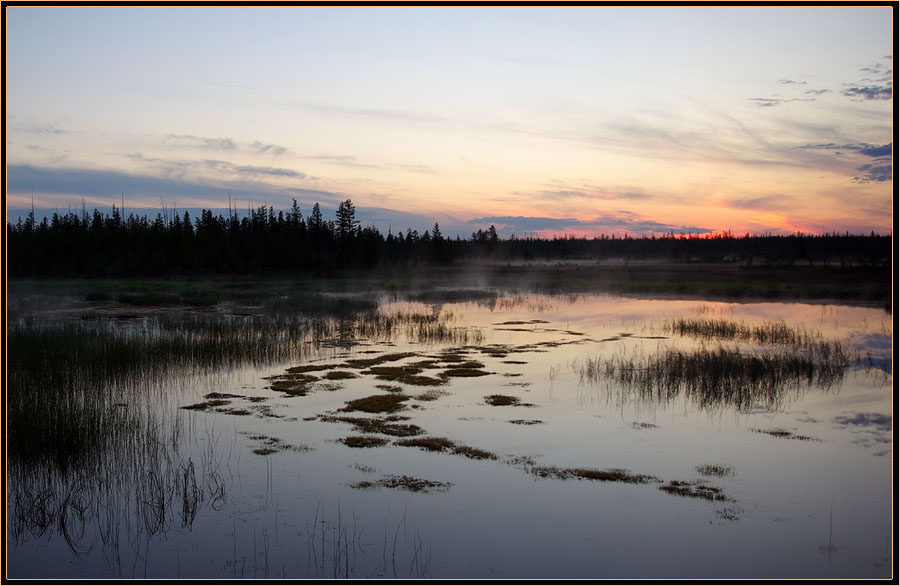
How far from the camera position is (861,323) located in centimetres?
2697

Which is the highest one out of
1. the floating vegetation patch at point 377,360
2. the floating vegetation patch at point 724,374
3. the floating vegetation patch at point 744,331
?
the floating vegetation patch at point 744,331

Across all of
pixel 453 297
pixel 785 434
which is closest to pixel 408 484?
pixel 785 434

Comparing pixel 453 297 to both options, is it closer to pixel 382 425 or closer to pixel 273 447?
pixel 382 425

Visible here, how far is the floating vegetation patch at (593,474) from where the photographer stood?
8.91 metres

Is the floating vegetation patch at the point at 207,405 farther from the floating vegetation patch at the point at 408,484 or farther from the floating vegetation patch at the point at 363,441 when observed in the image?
the floating vegetation patch at the point at 408,484

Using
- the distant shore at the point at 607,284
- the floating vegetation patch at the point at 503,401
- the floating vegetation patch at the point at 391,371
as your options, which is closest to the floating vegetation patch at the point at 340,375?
the floating vegetation patch at the point at 391,371

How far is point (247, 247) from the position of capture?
76.4m

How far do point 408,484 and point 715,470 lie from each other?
4.37 metres

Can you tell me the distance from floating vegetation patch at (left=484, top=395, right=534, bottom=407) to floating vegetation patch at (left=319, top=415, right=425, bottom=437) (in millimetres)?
2177

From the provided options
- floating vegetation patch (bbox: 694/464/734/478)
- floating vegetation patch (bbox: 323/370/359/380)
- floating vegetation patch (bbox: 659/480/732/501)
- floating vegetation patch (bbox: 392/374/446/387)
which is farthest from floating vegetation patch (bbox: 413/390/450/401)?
floating vegetation patch (bbox: 659/480/732/501)

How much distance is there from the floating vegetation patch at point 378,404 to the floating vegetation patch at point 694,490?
549cm

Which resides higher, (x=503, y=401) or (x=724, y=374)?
(x=724, y=374)

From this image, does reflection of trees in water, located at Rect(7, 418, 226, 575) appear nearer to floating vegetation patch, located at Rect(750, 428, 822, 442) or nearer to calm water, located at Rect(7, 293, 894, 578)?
calm water, located at Rect(7, 293, 894, 578)

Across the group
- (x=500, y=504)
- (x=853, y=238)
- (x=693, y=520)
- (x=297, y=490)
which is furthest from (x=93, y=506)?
(x=853, y=238)
